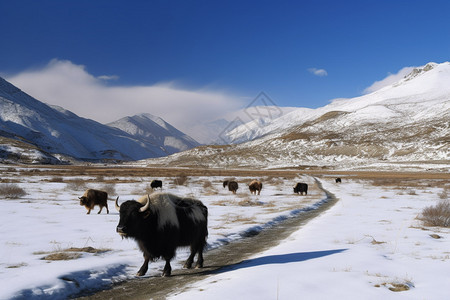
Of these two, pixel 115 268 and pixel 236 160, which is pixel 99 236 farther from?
pixel 236 160

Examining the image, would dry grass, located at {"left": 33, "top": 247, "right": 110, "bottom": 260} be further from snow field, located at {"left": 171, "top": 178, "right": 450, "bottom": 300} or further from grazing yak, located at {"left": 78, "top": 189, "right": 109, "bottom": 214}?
grazing yak, located at {"left": 78, "top": 189, "right": 109, "bottom": 214}

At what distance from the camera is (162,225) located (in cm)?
760

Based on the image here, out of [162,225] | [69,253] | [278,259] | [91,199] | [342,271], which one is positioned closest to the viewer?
[342,271]

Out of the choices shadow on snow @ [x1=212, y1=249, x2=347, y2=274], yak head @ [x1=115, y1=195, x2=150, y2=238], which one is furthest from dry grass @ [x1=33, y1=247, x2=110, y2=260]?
shadow on snow @ [x1=212, y1=249, x2=347, y2=274]

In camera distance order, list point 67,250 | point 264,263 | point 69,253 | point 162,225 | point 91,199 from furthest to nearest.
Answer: point 91,199, point 67,250, point 69,253, point 264,263, point 162,225

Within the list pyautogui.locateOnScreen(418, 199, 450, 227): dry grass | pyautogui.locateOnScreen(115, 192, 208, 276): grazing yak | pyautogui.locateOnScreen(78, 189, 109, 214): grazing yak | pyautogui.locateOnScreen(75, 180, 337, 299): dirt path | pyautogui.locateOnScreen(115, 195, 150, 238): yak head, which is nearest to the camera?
pyautogui.locateOnScreen(75, 180, 337, 299): dirt path

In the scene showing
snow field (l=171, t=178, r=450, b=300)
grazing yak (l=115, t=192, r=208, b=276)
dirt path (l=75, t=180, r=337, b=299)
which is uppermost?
grazing yak (l=115, t=192, r=208, b=276)

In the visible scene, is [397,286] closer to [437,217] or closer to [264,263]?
[264,263]

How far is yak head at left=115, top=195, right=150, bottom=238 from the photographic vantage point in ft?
23.3

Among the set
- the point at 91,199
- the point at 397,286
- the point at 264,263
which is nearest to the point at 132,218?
the point at 264,263

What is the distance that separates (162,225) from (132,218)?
772mm

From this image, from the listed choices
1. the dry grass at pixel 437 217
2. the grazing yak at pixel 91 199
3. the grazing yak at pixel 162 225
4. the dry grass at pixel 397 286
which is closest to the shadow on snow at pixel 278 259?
the grazing yak at pixel 162 225

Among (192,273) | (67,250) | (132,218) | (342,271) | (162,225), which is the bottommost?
(192,273)

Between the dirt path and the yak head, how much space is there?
44.7 inches
